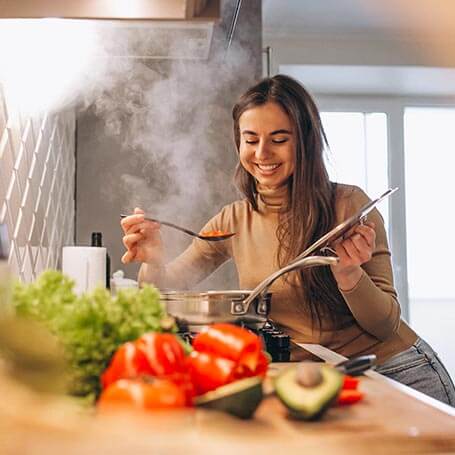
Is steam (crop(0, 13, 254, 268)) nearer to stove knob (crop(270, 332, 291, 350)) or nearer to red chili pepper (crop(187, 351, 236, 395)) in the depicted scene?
stove knob (crop(270, 332, 291, 350))

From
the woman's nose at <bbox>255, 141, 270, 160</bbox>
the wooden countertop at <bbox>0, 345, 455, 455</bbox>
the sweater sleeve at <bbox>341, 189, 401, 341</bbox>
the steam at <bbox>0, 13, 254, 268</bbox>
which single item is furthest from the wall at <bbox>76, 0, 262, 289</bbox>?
the wooden countertop at <bbox>0, 345, 455, 455</bbox>

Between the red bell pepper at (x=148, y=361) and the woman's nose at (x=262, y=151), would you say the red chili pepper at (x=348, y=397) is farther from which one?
the woman's nose at (x=262, y=151)

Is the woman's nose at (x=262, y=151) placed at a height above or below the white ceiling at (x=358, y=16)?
below

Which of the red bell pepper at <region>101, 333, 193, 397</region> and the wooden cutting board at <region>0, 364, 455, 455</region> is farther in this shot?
the red bell pepper at <region>101, 333, 193, 397</region>

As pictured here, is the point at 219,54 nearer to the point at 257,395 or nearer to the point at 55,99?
the point at 55,99

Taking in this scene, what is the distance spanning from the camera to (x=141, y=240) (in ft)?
6.17

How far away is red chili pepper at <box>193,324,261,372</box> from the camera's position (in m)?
0.77

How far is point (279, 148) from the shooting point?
6.50ft

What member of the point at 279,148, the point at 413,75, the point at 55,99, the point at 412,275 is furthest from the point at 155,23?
the point at 412,275

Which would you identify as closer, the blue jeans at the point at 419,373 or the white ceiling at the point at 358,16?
the blue jeans at the point at 419,373

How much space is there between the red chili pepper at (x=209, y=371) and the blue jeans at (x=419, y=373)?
102cm

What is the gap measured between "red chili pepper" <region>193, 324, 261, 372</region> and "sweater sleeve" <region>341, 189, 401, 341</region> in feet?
2.73

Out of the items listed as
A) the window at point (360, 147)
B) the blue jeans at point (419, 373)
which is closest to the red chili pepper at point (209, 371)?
the blue jeans at point (419, 373)

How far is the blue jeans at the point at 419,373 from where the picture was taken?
1.71m
